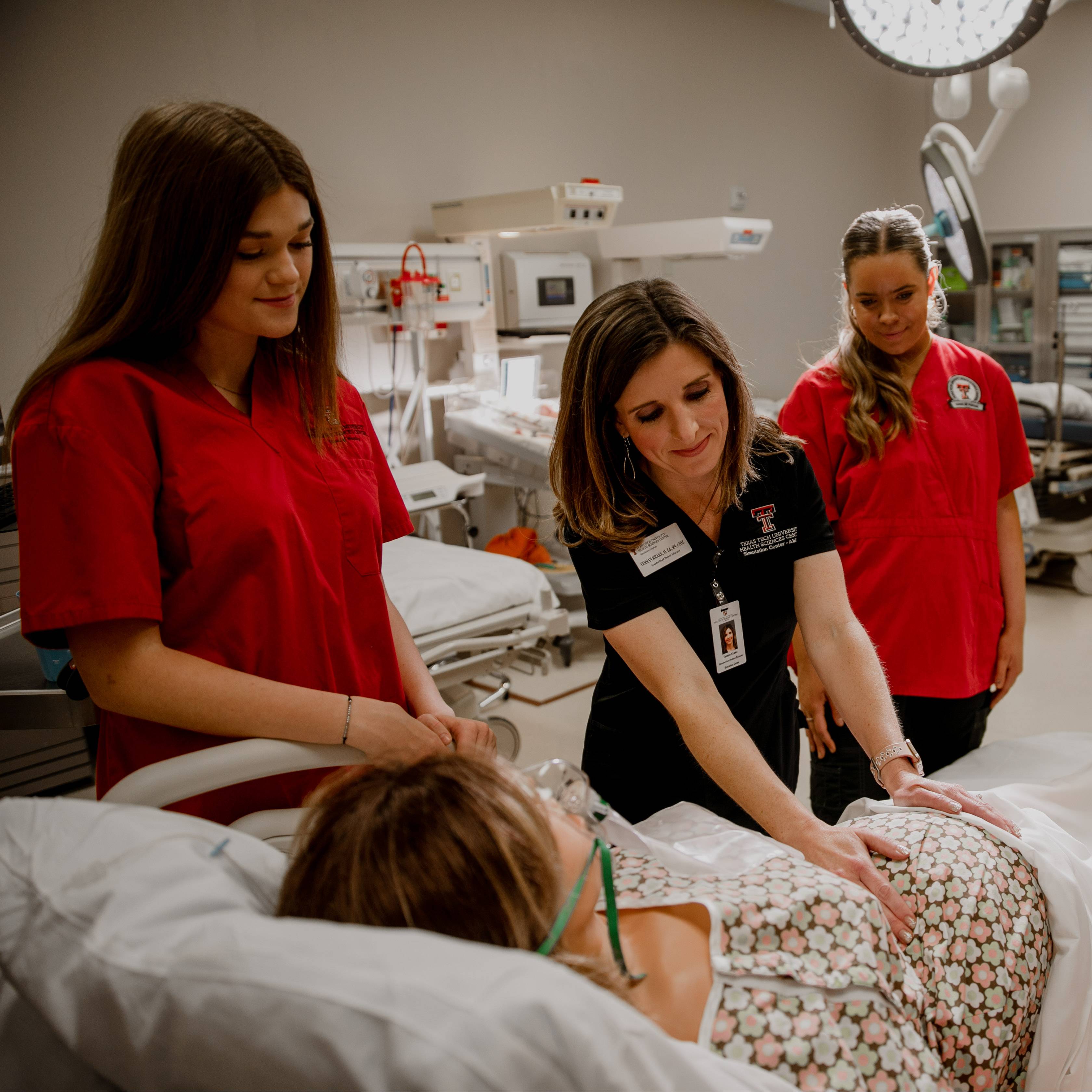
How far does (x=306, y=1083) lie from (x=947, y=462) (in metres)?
1.62

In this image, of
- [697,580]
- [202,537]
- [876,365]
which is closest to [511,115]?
[876,365]

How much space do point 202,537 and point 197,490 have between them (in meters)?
0.05

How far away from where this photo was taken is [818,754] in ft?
6.12

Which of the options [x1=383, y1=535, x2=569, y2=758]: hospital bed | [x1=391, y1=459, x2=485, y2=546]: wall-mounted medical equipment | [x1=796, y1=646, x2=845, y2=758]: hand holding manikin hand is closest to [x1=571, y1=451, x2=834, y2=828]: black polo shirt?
[x1=796, y1=646, x2=845, y2=758]: hand holding manikin hand

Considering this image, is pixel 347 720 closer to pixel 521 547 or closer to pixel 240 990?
pixel 240 990

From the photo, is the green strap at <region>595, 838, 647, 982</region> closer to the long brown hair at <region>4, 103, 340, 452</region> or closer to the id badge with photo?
the id badge with photo

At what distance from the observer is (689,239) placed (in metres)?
4.11

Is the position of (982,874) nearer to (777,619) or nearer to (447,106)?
(777,619)

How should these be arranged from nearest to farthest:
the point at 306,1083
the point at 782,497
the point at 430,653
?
the point at 306,1083 → the point at 782,497 → the point at 430,653

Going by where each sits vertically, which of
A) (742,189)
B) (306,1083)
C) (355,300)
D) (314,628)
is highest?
(742,189)

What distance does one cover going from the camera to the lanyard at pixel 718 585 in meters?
1.43

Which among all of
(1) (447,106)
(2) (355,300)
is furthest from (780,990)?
(1) (447,106)

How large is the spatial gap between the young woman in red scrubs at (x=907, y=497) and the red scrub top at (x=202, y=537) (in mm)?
963

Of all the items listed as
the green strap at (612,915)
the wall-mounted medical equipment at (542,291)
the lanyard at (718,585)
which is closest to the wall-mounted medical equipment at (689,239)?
the wall-mounted medical equipment at (542,291)
